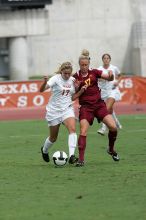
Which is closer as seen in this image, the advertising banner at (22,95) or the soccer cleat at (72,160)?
the soccer cleat at (72,160)

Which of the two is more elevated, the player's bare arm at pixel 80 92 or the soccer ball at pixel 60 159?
the player's bare arm at pixel 80 92

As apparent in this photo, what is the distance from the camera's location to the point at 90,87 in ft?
45.0

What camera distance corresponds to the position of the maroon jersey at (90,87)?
1369cm

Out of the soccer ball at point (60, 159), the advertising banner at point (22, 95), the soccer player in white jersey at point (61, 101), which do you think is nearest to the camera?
the soccer ball at point (60, 159)

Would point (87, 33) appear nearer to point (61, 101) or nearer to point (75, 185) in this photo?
point (61, 101)

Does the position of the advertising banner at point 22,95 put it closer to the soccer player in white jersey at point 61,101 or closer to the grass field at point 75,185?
the grass field at point 75,185

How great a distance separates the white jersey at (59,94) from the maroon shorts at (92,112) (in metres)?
0.31

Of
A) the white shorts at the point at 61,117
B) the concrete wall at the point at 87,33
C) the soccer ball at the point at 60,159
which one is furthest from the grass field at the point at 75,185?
the concrete wall at the point at 87,33

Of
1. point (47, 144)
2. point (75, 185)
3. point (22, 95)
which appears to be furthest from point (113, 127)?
point (22, 95)

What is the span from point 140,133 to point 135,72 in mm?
25399

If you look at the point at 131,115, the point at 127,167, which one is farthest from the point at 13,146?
the point at 131,115

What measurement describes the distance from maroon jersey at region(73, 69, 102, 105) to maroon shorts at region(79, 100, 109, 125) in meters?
0.08

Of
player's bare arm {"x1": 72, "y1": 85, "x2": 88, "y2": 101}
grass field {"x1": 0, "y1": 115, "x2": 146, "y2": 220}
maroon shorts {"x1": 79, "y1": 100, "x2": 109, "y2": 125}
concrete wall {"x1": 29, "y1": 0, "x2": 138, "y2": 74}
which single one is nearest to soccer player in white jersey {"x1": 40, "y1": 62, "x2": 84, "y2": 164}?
player's bare arm {"x1": 72, "y1": 85, "x2": 88, "y2": 101}

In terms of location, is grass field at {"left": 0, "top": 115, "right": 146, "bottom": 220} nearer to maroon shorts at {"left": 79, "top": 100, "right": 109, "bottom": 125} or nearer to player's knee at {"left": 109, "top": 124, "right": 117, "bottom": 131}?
player's knee at {"left": 109, "top": 124, "right": 117, "bottom": 131}
